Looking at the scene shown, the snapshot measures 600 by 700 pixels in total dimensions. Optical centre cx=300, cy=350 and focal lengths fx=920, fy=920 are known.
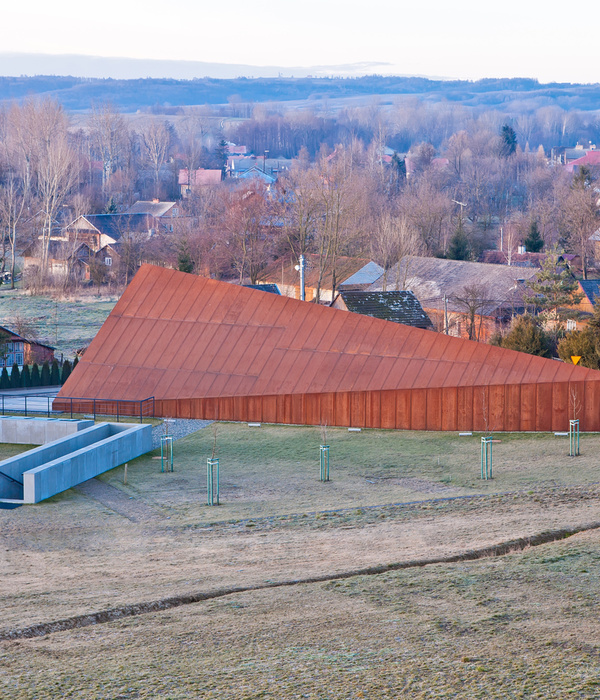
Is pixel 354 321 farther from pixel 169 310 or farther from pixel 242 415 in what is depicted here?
pixel 169 310

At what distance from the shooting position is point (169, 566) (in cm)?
1442

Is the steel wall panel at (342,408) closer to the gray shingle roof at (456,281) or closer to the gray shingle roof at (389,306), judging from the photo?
the gray shingle roof at (389,306)

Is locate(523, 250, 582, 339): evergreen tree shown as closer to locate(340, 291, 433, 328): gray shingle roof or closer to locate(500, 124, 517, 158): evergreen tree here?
locate(340, 291, 433, 328): gray shingle roof

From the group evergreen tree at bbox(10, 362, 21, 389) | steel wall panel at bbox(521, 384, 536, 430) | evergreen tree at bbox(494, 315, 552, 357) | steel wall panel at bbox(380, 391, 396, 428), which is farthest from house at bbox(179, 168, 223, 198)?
steel wall panel at bbox(521, 384, 536, 430)

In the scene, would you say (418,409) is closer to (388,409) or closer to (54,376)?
(388,409)

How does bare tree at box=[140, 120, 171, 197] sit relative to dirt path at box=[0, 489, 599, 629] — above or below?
above

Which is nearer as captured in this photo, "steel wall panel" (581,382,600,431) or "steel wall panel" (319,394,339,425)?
"steel wall panel" (581,382,600,431)

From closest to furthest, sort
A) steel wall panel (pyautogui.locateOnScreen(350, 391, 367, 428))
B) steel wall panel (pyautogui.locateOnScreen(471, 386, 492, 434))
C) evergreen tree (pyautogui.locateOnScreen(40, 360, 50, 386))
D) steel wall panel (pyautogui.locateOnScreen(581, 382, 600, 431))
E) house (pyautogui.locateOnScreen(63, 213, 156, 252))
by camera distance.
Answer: steel wall panel (pyautogui.locateOnScreen(581, 382, 600, 431))
steel wall panel (pyautogui.locateOnScreen(471, 386, 492, 434))
steel wall panel (pyautogui.locateOnScreen(350, 391, 367, 428))
evergreen tree (pyautogui.locateOnScreen(40, 360, 50, 386))
house (pyautogui.locateOnScreen(63, 213, 156, 252))

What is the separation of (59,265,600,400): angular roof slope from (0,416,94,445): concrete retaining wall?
9.90 feet

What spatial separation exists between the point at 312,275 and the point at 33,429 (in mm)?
35829

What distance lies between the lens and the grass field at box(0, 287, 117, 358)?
161ft

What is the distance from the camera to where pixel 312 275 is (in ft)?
196

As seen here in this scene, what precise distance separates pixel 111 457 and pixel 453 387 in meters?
9.65

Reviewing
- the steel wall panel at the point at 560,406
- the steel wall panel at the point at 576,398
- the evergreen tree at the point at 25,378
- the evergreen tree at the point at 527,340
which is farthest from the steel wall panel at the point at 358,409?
the evergreen tree at the point at 25,378
